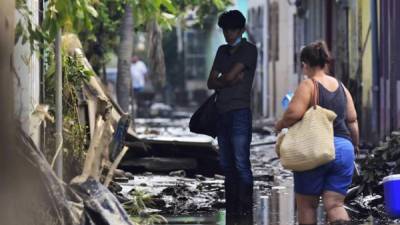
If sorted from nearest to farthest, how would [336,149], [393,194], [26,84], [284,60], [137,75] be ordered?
[336,149] < [393,194] < [26,84] < [284,60] < [137,75]

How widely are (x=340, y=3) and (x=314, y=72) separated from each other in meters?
13.6

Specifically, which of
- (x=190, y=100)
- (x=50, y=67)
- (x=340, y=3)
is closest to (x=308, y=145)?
(x=50, y=67)

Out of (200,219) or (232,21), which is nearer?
(200,219)

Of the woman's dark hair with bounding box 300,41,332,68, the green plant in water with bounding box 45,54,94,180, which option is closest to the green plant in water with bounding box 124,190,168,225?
the green plant in water with bounding box 45,54,94,180

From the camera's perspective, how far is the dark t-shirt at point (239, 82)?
10453 millimetres

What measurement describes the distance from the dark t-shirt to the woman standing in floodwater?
6.25 feet

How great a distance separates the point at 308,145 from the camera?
8.20 meters

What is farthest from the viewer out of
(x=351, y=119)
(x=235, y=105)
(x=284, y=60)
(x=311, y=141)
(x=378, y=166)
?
(x=284, y=60)

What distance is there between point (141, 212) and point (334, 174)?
2.19 m

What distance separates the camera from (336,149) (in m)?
8.31

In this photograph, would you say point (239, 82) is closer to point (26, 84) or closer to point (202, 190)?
point (26, 84)

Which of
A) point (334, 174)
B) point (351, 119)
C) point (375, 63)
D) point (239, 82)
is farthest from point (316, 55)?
point (375, 63)

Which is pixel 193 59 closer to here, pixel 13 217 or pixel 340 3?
pixel 340 3

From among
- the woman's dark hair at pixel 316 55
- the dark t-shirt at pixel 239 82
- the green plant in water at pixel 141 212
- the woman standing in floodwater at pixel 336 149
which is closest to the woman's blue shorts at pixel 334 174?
the woman standing in floodwater at pixel 336 149
